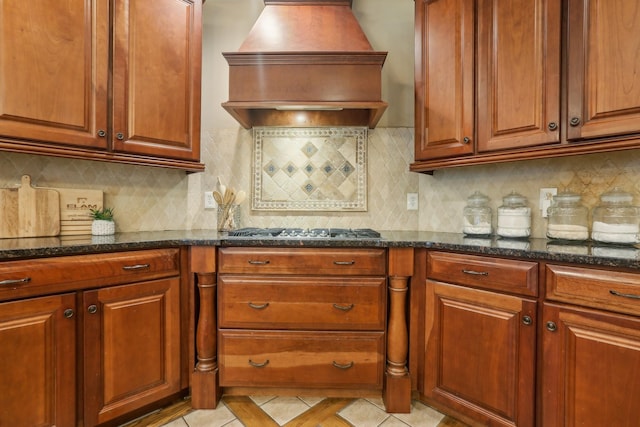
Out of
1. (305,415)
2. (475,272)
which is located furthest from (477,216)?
(305,415)

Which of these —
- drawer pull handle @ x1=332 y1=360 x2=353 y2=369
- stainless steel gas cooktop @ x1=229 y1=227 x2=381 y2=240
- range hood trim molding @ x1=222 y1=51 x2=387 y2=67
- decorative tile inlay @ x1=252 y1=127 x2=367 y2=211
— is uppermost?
range hood trim molding @ x1=222 y1=51 x2=387 y2=67

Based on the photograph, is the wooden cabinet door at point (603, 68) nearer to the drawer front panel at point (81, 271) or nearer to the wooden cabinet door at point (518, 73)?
the wooden cabinet door at point (518, 73)

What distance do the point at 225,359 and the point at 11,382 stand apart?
32.1 inches

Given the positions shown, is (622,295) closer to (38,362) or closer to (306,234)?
(306,234)

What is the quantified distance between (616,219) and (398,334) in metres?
1.20

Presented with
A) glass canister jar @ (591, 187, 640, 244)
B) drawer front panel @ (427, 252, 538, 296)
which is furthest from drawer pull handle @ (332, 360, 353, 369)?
glass canister jar @ (591, 187, 640, 244)

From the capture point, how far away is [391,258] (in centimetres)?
142

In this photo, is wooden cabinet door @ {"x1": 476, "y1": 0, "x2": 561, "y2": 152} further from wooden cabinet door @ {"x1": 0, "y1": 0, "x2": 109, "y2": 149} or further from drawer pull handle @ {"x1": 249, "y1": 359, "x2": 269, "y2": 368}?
wooden cabinet door @ {"x1": 0, "y1": 0, "x2": 109, "y2": 149}

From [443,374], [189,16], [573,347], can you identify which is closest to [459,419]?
[443,374]

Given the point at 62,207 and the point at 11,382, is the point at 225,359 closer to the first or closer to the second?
the point at 11,382

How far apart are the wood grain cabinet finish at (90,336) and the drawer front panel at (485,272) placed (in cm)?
137

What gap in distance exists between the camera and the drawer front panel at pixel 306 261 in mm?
1419

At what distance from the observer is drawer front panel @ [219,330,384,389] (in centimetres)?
144

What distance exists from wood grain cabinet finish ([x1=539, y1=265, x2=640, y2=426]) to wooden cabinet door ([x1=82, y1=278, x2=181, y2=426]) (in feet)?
5.66
